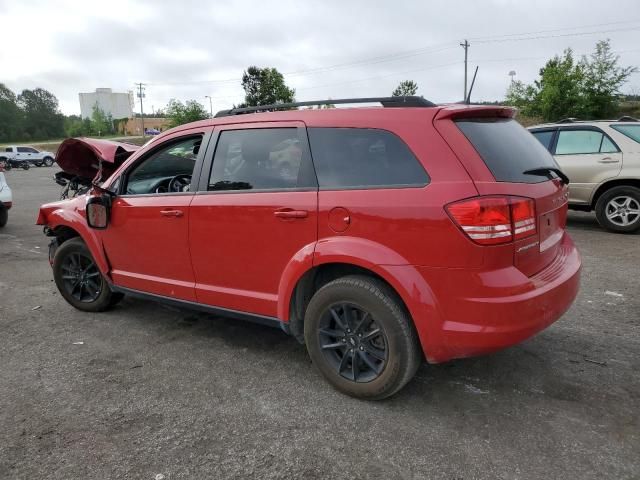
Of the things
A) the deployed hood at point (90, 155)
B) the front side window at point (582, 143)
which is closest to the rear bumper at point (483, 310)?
the deployed hood at point (90, 155)

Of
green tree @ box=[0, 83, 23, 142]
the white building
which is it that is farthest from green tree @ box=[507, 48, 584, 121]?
the white building

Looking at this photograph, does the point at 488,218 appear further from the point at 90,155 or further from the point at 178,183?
the point at 90,155

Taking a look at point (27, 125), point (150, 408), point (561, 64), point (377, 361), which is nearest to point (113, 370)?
point (150, 408)

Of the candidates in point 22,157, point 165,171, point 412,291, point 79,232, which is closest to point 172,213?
point 165,171

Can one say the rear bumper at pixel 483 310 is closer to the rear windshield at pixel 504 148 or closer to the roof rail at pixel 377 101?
the rear windshield at pixel 504 148

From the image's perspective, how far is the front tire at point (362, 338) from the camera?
2707 mm

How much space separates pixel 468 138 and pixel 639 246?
541 cm

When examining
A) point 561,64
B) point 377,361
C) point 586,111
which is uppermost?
point 561,64

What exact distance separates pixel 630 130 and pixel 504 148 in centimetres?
618

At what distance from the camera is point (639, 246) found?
6707 millimetres

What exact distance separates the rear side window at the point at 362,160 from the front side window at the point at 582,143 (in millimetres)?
6429

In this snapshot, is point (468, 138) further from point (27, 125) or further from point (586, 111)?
point (27, 125)

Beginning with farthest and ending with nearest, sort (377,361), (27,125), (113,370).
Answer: (27,125)
(113,370)
(377,361)

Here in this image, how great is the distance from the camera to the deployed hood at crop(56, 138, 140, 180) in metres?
5.14
